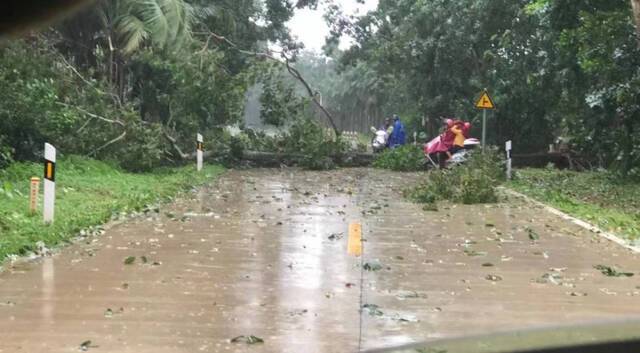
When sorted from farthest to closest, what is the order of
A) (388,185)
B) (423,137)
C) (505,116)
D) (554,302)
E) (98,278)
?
(423,137), (505,116), (388,185), (98,278), (554,302)

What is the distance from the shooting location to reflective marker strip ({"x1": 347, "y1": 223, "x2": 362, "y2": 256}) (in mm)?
9078

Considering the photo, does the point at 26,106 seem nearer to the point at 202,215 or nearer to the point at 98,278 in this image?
the point at 202,215

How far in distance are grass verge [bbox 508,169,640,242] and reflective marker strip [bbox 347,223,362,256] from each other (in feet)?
11.4

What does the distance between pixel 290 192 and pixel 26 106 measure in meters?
5.61

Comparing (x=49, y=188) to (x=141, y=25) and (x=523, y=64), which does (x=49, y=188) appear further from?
(x=523, y=64)

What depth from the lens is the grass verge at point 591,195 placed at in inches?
452

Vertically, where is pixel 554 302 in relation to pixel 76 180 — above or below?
below

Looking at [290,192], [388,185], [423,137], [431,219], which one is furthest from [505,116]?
[431,219]

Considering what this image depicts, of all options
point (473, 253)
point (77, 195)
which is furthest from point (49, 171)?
point (473, 253)

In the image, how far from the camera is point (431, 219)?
1220 cm

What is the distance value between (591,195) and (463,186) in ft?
10.1

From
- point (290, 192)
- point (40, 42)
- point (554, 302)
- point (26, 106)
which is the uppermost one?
point (40, 42)

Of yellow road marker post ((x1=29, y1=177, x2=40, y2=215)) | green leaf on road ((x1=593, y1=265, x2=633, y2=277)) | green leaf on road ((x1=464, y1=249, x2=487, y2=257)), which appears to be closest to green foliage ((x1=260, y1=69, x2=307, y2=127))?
yellow road marker post ((x1=29, y1=177, x2=40, y2=215))

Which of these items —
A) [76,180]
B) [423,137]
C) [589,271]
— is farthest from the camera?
[423,137]
